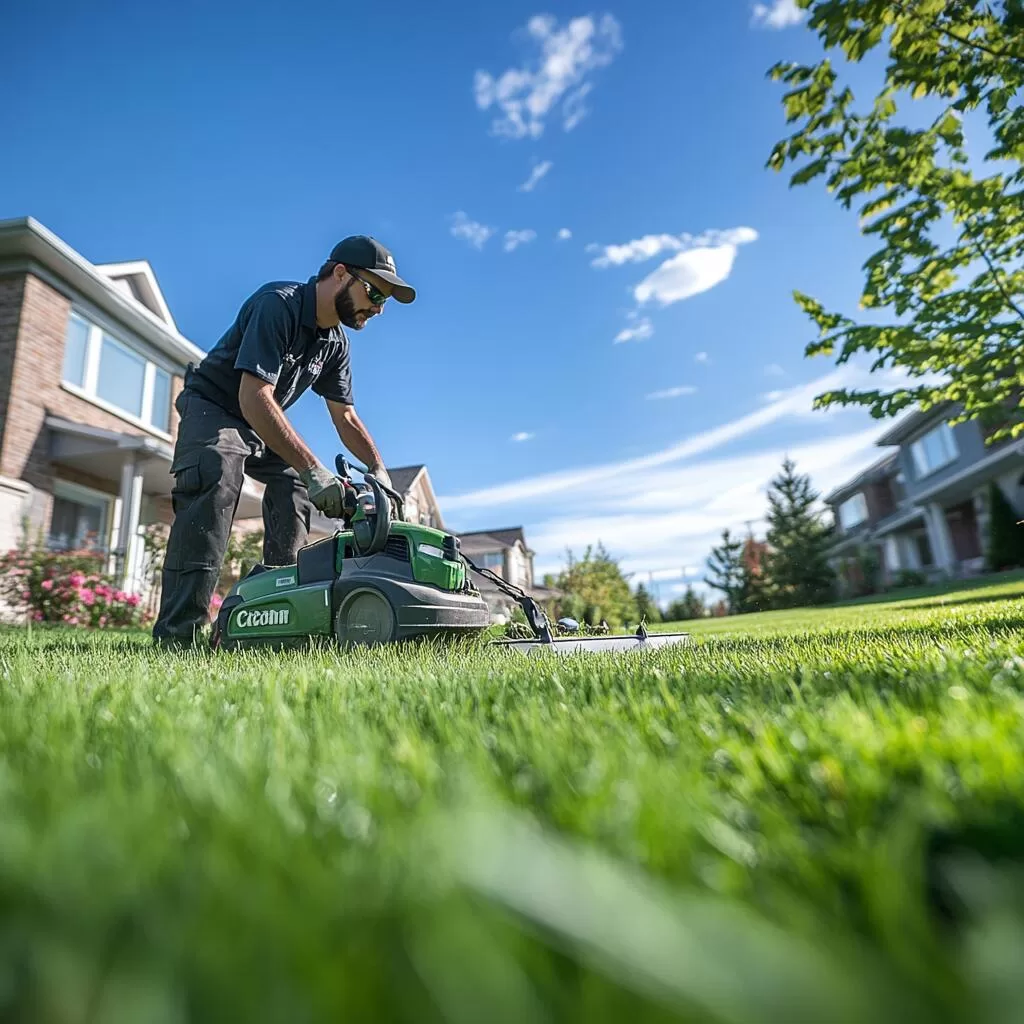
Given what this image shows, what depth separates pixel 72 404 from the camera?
14.5 m

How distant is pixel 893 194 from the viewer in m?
7.62

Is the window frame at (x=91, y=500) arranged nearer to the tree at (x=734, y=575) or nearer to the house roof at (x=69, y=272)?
the house roof at (x=69, y=272)

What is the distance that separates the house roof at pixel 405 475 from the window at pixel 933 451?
2563cm

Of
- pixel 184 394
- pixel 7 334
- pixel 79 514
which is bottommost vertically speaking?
pixel 184 394

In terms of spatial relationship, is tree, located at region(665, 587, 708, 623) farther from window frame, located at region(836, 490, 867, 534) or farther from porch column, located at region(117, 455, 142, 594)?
porch column, located at region(117, 455, 142, 594)

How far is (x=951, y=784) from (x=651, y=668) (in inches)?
62.1

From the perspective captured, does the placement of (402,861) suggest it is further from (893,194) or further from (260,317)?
(893,194)

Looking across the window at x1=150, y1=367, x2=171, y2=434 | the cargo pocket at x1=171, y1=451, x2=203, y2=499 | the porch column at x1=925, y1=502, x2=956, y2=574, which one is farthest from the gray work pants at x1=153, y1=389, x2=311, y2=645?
the porch column at x1=925, y1=502, x2=956, y2=574

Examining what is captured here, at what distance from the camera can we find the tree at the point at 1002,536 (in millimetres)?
26547

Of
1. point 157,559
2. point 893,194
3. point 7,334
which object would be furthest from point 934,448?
point 7,334

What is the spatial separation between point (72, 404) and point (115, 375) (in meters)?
2.09

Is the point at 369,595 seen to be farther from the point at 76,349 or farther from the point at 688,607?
the point at 688,607

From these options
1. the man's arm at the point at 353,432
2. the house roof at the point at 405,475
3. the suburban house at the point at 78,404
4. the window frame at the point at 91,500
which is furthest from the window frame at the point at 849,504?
the man's arm at the point at 353,432

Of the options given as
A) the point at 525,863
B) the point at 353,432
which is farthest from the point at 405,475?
the point at 525,863
